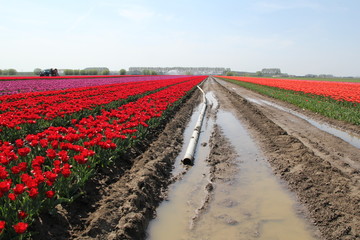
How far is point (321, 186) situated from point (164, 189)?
3.23 meters

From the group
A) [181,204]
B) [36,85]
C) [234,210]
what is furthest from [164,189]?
[36,85]

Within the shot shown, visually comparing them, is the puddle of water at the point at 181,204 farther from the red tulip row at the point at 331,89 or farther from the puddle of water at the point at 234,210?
the red tulip row at the point at 331,89

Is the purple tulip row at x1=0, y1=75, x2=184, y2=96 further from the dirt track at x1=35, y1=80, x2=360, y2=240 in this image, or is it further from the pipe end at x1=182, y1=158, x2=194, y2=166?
the dirt track at x1=35, y1=80, x2=360, y2=240

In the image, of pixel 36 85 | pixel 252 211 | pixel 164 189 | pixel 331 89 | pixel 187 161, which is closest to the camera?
pixel 252 211

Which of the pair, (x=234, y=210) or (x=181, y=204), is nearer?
(x=234, y=210)

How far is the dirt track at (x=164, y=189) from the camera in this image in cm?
397

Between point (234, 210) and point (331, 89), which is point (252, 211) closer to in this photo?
point (234, 210)

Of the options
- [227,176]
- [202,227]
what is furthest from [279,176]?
[202,227]

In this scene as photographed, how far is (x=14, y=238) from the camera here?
3.14 meters

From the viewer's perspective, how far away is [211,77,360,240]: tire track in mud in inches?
169

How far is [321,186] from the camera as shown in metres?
5.64

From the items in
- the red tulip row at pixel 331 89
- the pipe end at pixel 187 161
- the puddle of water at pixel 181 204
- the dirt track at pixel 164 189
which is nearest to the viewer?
the dirt track at pixel 164 189

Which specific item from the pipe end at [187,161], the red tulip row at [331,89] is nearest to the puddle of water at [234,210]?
the pipe end at [187,161]

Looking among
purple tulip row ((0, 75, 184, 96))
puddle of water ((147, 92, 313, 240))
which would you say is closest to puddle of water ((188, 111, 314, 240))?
puddle of water ((147, 92, 313, 240))
